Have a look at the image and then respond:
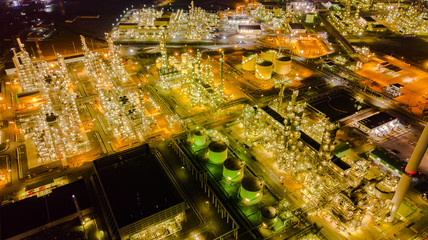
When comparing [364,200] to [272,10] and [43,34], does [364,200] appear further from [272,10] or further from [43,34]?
[43,34]

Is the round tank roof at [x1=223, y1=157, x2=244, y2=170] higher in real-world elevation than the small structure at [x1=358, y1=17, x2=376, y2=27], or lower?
lower

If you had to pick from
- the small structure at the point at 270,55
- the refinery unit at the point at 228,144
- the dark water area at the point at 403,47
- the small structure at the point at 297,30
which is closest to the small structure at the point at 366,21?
the dark water area at the point at 403,47

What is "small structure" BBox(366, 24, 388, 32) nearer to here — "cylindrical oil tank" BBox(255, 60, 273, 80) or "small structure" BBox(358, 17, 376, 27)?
"small structure" BBox(358, 17, 376, 27)

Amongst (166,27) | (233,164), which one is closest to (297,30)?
(166,27)

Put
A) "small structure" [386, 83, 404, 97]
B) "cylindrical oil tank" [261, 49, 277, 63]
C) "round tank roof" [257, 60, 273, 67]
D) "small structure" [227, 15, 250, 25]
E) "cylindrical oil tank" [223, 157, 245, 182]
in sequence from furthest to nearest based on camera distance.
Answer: "small structure" [227, 15, 250, 25] → "cylindrical oil tank" [261, 49, 277, 63] → "round tank roof" [257, 60, 273, 67] → "small structure" [386, 83, 404, 97] → "cylindrical oil tank" [223, 157, 245, 182]

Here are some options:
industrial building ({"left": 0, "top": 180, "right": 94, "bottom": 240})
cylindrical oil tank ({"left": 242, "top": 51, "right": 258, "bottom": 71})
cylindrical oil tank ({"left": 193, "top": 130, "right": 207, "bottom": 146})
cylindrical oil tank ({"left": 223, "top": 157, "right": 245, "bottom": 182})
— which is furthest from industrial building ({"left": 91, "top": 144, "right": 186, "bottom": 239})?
cylindrical oil tank ({"left": 242, "top": 51, "right": 258, "bottom": 71})

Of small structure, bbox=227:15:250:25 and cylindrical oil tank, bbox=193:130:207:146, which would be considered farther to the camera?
small structure, bbox=227:15:250:25

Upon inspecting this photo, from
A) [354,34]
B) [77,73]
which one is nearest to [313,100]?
[354,34]

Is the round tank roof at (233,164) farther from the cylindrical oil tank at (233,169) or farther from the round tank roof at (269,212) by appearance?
the round tank roof at (269,212)
